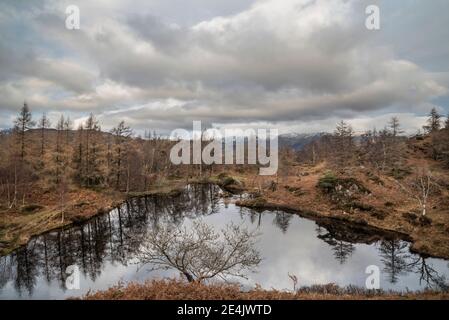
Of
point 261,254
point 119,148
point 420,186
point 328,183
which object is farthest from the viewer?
point 119,148

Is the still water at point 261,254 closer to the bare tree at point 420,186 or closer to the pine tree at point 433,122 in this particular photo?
the bare tree at point 420,186

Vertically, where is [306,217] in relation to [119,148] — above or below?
below

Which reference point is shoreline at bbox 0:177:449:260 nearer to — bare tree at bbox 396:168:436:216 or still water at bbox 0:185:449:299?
still water at bbox 0:185:449:299

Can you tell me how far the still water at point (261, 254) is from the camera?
27.2 meters

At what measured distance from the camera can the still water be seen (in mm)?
27156

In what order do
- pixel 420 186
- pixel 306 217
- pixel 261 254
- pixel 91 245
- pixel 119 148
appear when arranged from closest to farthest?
pixel 261 254
pixel 91 245
pixel 306 217
pixel 420 186
pixel 119 148

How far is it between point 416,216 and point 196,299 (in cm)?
4268

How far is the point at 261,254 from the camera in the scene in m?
34.2

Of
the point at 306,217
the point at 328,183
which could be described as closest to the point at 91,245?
the point at 306,217

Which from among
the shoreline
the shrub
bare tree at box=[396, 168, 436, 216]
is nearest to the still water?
the shoreline

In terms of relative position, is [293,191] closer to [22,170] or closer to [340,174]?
[340,174]

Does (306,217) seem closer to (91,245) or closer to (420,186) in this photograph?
(420,186)

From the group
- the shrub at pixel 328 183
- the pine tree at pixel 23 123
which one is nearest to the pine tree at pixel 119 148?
the pine tree at pixel 23 123
